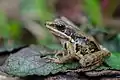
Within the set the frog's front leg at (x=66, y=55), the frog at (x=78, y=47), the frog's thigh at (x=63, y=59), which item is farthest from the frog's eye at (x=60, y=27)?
the frog's thigh at (x=63, y=59)

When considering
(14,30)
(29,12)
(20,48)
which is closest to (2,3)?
(29,12)

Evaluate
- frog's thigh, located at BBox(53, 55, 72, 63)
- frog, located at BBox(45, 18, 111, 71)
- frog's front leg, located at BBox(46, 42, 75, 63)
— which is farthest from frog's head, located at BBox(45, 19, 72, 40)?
frog's thigh, located at BBox(53, 55, 72, 63)

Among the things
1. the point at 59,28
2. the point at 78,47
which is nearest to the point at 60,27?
the point at 59,28

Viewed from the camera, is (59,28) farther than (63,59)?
Yes

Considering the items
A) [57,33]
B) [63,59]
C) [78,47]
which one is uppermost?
[57,33]

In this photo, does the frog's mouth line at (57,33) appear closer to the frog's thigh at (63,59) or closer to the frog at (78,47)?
the frog at (78,47)

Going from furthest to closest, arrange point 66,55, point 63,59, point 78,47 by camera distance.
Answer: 1. point 78,47
2. point 66,55
3. point 63,59

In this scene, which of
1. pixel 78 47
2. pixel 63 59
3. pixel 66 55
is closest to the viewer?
pixel 63 59

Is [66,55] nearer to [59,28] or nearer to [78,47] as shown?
[78,47]

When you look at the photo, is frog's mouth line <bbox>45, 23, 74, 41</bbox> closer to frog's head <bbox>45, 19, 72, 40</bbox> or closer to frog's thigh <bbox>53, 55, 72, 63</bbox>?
frog's head <bbox>45, 19, 72, 40</bbox>
